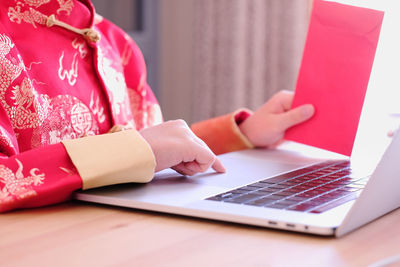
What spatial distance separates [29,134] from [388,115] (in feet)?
3.42

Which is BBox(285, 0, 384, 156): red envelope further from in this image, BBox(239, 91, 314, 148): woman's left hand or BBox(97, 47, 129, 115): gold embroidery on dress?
BBox(97, 47, 129, 115): gold embroidery on dress

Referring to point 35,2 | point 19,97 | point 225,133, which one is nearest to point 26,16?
point 35,2

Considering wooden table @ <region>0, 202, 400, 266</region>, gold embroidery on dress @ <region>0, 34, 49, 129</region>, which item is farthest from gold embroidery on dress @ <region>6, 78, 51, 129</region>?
wooden table @ <region>0, 202, 400, 266</region>

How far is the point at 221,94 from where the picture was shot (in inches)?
101

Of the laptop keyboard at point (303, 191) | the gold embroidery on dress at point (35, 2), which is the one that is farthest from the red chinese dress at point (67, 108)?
the laptop keyboard at point (303, 191)

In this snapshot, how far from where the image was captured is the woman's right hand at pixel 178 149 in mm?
745

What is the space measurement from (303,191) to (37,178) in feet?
0.99

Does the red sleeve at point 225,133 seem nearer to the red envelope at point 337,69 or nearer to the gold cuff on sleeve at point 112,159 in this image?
the red envelope at point 337,69

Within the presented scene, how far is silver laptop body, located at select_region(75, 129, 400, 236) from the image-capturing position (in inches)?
21.6

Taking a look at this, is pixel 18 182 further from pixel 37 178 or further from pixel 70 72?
pixel 70 72

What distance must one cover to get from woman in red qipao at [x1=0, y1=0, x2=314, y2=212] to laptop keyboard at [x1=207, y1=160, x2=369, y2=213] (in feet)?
0.33

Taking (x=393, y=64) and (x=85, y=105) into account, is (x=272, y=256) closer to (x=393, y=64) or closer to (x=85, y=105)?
(x=85, y=105)

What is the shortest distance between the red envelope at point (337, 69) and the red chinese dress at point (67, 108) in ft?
0.57

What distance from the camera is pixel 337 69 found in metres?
0.96
